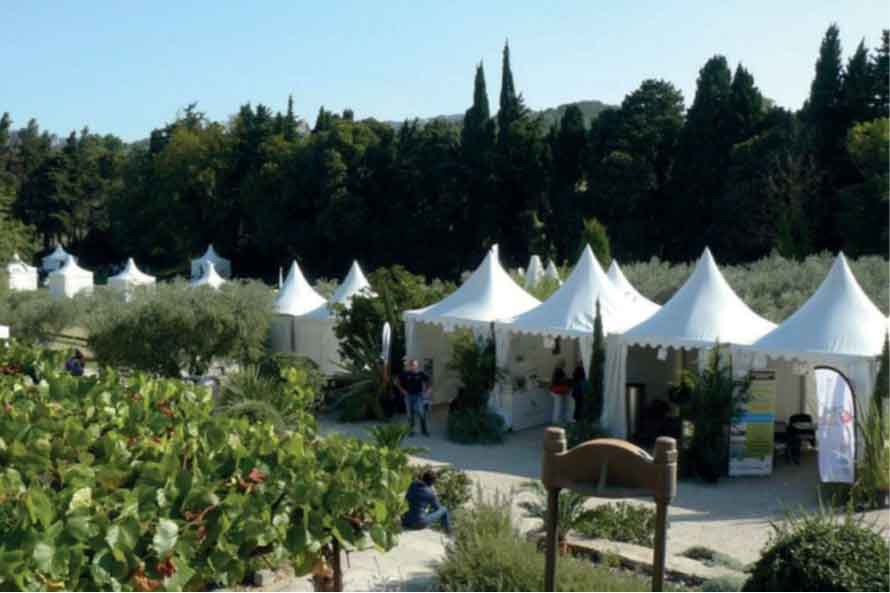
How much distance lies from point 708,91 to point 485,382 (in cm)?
2631

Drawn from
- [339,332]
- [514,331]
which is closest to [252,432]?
[514,331]

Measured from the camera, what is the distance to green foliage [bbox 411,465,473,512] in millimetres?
10930

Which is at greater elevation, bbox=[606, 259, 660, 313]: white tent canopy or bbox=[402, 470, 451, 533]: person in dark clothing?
bbox=[606, 259, 660, 313]: white tent canopy

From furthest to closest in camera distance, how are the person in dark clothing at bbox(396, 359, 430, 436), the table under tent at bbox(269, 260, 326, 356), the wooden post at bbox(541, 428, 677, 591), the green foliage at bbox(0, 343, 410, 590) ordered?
the table under tent at bbox(269, 260, 326, 356), the person in dark clothing at bbox(396, 359, 430, 436), the wooden post at bbox(541, 428, 677, 591), the green foliage at bbox(0, 343, 410, 590)

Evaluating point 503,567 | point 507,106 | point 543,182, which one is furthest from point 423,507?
point 507,106

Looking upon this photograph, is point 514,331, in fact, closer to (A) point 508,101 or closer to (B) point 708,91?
(B) point 708,91

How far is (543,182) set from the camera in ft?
139

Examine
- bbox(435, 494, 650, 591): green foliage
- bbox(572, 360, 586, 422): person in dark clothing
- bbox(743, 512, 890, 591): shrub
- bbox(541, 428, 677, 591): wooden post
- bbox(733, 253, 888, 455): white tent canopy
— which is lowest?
bbox(435, 494, 650, 591): green foliage

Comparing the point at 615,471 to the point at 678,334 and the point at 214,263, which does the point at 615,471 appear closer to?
the point at 678,334

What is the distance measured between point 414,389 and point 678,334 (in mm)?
4498

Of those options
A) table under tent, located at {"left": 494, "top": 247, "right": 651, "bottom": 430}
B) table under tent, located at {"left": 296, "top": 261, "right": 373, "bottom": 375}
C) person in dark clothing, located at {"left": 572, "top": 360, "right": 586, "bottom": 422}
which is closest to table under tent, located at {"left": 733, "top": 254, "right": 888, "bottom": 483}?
table under tent, located at {"left": 494, "top": 247, "right": 651, "bottom": 430}

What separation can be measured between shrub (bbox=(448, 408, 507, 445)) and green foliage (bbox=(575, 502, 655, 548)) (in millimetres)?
5331

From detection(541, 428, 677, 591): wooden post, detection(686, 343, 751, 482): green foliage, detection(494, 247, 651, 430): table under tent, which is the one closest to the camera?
detection(541, 428, 677, 591): wooden post

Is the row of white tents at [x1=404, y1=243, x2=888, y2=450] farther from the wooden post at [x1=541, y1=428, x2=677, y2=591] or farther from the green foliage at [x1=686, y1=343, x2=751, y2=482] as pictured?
the wooden post at [x1=541, y1=428, x2=677, y2=591]
